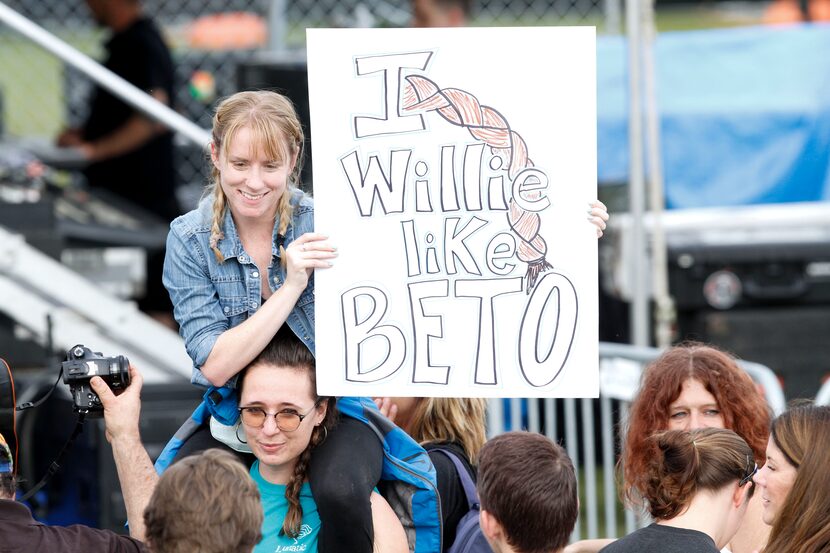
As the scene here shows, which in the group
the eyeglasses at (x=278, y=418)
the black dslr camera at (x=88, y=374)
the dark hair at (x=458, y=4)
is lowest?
the eyeglasses at (x=278, y=418)

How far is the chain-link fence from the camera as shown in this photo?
8062 millimetres

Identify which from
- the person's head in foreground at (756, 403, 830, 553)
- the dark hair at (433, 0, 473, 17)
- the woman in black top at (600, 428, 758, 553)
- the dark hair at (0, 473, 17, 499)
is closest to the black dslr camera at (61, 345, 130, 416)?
the dark hair at (0, 473, 17, 499)

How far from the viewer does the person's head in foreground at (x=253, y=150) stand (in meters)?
3.02

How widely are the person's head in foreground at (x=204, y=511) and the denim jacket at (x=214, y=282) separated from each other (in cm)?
A: 57

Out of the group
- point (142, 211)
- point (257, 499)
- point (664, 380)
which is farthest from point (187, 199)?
point (257, 499)

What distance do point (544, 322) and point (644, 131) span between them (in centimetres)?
411

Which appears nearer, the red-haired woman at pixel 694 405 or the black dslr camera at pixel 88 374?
the black dslr camera at pixel 88 374

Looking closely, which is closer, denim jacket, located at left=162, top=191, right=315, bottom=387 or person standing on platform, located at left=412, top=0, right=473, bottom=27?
denim jacket, located at left=162, top=191, right=315, bottom=387

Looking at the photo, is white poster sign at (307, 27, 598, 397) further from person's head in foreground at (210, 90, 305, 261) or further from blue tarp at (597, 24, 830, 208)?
blue tarp at (597, 24, 830, 208)

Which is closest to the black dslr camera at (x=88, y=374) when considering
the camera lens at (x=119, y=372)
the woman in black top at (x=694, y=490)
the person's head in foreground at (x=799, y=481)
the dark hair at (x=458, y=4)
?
the camera lens at (x=119, y=372)

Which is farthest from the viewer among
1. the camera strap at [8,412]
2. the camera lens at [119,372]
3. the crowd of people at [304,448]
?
the camera lens at [119,372]

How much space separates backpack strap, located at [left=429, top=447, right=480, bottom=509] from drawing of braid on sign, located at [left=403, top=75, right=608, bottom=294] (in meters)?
0.65

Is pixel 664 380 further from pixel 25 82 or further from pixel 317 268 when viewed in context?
pixel 25 82

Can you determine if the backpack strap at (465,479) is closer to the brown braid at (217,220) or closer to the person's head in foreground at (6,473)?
the brown braid at (217,220)
